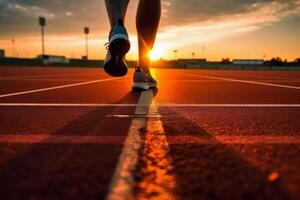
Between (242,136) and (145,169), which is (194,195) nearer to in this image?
(145,169)

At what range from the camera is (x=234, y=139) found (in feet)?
4.09

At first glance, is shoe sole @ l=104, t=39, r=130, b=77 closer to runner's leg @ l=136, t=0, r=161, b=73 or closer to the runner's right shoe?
the runner's right shoe

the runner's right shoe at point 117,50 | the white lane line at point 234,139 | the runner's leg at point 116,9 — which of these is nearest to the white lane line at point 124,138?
the white lane line at point 234,139

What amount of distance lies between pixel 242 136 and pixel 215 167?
461mm

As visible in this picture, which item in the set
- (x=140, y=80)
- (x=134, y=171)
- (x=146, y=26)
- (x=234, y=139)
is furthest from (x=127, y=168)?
(x=146, y=26)

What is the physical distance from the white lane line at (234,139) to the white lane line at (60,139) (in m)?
0.21

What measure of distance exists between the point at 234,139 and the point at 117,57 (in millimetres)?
1630

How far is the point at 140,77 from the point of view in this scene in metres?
3.54

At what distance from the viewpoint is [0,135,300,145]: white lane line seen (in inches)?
46.8

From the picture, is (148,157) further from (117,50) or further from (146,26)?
(146,26)

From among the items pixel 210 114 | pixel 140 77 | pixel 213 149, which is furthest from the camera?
pixel 140 77

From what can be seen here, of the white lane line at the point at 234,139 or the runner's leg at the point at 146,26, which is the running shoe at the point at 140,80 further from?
the white lane line at the point at 234,139

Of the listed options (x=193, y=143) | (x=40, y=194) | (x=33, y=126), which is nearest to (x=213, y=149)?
(x=193, y=143)

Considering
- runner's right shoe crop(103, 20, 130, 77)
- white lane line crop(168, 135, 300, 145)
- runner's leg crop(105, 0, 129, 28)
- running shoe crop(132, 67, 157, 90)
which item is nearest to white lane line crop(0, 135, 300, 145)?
white lane line crop(168, 135, 300, 145)
